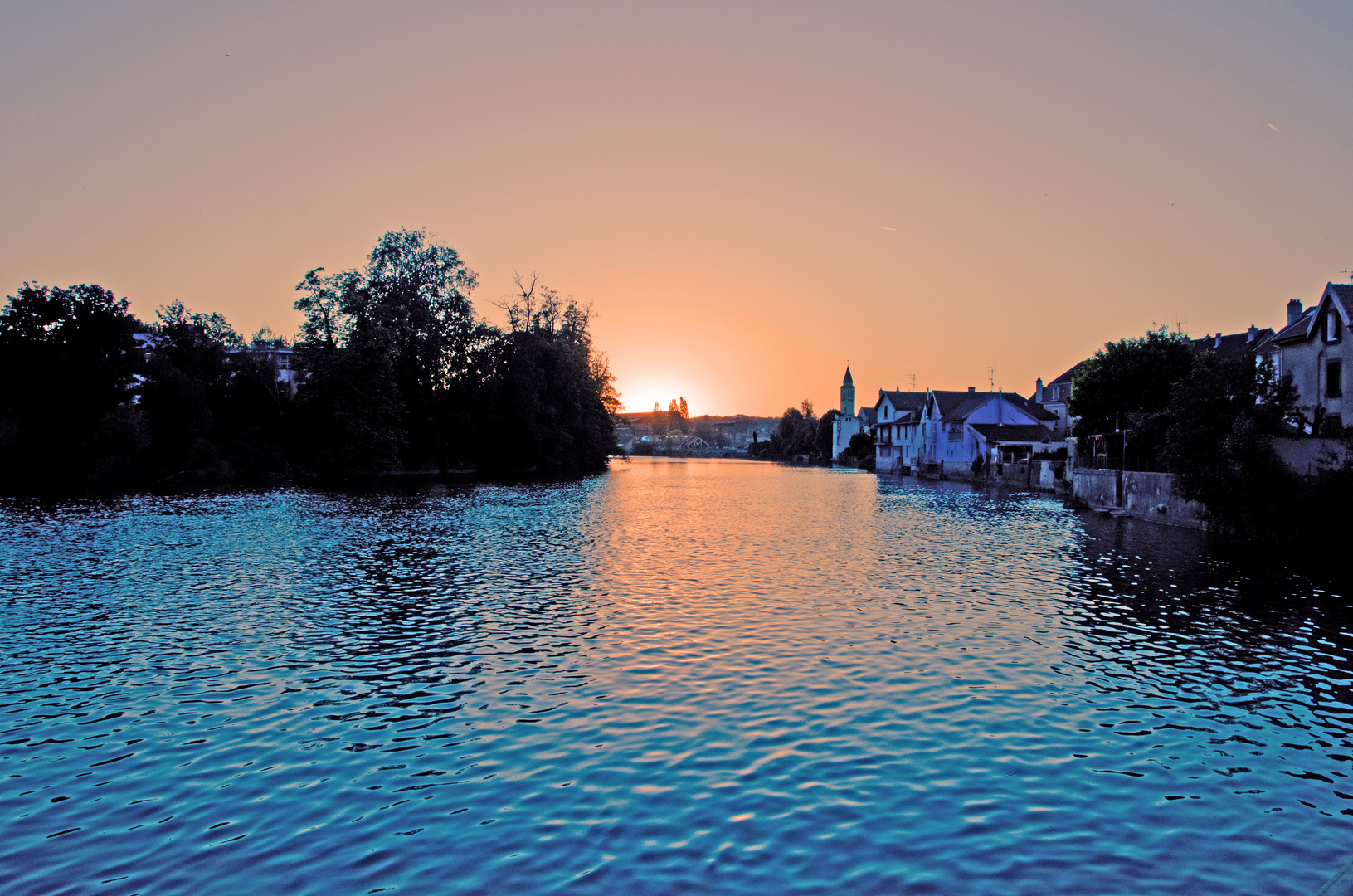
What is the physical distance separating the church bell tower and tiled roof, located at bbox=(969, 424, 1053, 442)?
69398 mm

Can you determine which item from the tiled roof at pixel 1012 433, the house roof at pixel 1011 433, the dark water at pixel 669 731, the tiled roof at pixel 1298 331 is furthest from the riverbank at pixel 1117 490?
the tiled roof at pixel 1012 433

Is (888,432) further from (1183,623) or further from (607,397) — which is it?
(1183,623)

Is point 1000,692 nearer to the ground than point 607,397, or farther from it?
nearer to the ground

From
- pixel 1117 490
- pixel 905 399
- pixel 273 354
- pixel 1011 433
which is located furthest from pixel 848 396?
pixel 1117 490

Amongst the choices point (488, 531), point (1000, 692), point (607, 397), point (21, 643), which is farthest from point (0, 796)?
point (607, 397)

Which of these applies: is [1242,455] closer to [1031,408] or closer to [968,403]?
[968,403]

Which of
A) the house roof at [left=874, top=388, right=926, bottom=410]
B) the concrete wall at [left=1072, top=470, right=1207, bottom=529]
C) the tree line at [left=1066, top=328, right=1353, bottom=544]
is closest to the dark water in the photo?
the tree line at [left=1066, top=328, right=1353, bottom=544]

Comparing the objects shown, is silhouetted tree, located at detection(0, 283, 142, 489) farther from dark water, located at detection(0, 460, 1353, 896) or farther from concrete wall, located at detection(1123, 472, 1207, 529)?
concrete wall, located at detection(1123, 472, 1207, 529)

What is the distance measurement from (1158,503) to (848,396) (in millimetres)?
119288

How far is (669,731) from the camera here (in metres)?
10.3

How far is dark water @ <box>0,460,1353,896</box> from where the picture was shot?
716 cm

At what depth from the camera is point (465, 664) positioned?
43.9ft

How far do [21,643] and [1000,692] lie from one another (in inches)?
640

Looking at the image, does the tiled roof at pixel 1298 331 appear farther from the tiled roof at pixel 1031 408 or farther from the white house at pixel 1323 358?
the tiled roof at pixel 1031 408
